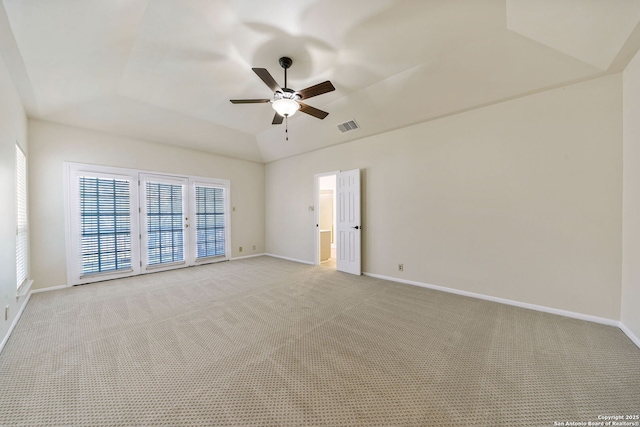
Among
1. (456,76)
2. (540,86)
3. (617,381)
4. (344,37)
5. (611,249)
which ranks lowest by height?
(617,381)

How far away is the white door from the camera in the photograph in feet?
15.6

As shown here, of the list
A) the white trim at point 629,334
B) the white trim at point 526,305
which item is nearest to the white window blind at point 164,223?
the white trim at point 526,305

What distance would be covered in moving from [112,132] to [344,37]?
462 centimetres

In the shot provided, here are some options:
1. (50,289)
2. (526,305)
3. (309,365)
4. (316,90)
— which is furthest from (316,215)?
(50,289)

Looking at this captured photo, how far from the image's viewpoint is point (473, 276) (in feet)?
11.6

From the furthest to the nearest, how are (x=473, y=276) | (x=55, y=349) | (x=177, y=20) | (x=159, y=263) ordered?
(x=159, y=263), (x=473, y=276), (x=177, y=20), (x=55, y=349)

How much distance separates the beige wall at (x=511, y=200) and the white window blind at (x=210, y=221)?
3.76 metres

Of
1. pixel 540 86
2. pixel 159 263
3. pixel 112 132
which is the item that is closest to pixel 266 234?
pixel 159 263

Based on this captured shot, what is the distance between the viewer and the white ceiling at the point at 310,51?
220cm

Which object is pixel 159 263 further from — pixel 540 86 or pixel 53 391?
pixel 540 86

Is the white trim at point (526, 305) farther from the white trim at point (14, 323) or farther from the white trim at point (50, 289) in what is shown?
the white trim at point (50, 289)

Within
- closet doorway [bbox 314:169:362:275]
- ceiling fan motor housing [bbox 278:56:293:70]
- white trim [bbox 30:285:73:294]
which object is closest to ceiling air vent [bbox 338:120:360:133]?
closet doorway [bbox 314:169:362:275]

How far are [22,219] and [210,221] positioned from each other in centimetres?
297

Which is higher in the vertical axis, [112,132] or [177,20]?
[177,20]
